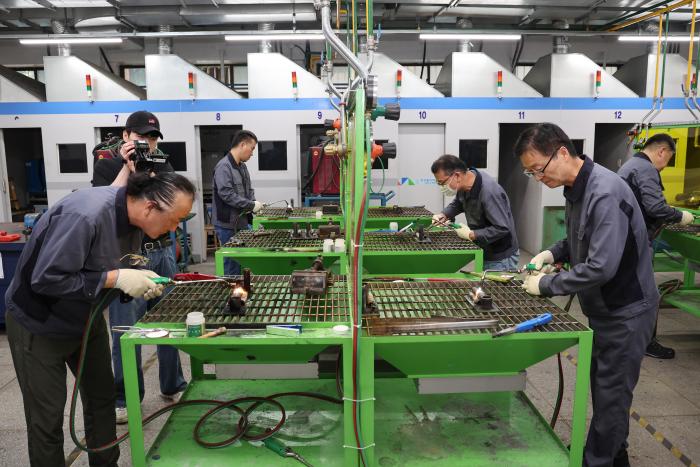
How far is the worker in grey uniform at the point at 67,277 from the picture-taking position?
1469 millimetres

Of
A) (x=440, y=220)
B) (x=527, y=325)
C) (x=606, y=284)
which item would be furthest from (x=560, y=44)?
(x=527, y=325)

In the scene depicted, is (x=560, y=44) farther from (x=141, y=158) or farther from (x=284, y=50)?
(x=141, y=158)

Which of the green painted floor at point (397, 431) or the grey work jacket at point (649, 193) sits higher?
the grey work jacket at point (649, 193)

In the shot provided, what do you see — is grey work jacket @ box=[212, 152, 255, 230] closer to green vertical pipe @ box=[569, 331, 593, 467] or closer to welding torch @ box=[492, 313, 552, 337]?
welding torch @ box=[492, 313, 552, 337]

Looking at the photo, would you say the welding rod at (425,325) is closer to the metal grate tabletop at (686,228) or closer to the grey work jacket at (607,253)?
the grey work jacket at (607,253)

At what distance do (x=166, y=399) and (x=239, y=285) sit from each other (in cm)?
133

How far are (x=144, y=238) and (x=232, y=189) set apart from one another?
1.51 metres

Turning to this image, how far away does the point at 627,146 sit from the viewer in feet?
19.4

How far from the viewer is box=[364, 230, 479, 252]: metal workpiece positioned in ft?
9.07

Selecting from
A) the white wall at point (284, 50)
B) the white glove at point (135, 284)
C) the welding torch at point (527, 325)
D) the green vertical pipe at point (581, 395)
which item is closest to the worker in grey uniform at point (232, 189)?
the white glove at point (135, 284)

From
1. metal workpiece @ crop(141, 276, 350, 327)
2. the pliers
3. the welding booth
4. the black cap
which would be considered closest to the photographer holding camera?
the black cap

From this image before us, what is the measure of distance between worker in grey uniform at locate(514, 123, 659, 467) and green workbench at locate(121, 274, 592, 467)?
22 centimetres

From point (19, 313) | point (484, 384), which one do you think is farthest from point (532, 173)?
point (19, 313)

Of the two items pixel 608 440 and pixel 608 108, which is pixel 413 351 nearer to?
pixel 608 440
